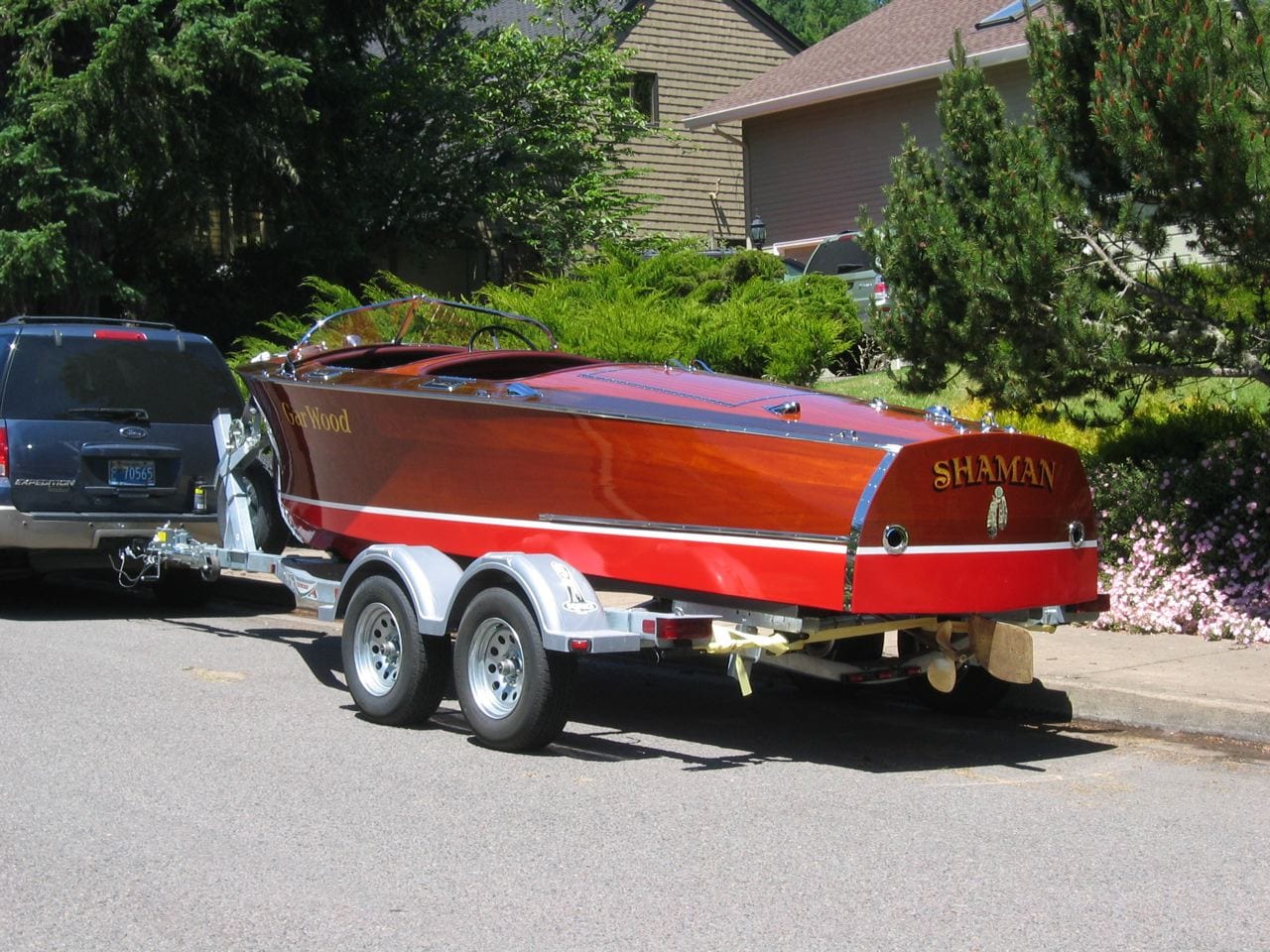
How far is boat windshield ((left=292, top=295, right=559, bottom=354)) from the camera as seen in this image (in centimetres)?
982

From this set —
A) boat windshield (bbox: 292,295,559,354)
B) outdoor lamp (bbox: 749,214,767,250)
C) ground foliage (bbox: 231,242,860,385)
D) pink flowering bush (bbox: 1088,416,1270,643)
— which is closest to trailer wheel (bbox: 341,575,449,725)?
boat windshield (bbox: 292,295,559,354)

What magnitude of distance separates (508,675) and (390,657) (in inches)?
38.3

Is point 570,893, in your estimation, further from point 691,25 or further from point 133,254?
point 691,25

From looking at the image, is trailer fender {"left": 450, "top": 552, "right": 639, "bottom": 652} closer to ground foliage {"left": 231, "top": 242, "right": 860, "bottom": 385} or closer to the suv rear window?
the suv rear window

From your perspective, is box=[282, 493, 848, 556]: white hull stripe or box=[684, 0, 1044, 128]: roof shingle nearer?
box=[282, 493, 848, 556]: white hull stripe

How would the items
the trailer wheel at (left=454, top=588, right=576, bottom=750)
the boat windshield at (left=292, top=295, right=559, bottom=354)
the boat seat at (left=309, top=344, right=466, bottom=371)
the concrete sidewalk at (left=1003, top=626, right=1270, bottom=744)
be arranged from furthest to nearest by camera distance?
1. the boat windshield at (left=292, top=295, right=559, bottom=354)
2. the boat seat at (left=309, top=344, right=466, bottom=371)
3. the concrete sidewalk at (left=1003, top=626, right=1270, bottom=744)
4. the trailer wheel at (left=454, top=588, right=576, bottom=750)

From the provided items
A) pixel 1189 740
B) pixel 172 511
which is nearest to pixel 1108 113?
pixel 1189 740

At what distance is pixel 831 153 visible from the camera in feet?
84.6

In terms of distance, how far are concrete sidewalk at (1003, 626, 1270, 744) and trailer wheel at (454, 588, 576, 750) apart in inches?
107

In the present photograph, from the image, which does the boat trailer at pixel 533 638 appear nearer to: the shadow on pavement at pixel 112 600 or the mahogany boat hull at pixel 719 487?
the mahogany boat hull at pixel 719 487

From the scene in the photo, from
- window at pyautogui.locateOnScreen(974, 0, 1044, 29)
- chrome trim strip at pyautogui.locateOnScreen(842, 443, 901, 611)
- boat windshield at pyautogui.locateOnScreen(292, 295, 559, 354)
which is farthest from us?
window at pyautogui.locateOnScreen(974, 0, 1044, 29)

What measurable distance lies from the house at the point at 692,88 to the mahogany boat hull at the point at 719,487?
863 inches

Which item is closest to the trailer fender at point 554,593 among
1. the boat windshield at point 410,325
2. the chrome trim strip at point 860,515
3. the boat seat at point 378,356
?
the chrome trim strip at point 860,515

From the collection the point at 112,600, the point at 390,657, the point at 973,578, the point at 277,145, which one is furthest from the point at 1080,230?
the point at 277,145
